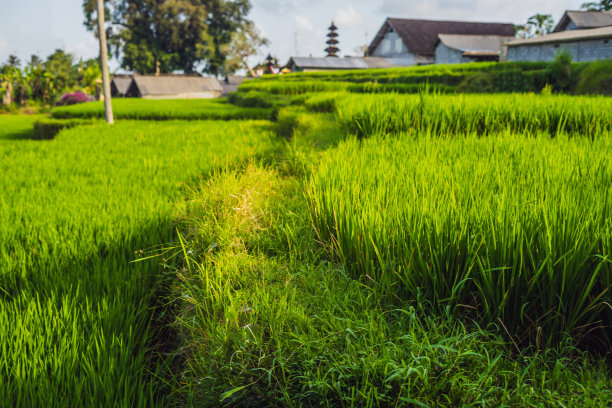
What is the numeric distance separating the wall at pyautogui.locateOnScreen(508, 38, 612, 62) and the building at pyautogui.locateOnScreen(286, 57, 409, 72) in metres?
17.5

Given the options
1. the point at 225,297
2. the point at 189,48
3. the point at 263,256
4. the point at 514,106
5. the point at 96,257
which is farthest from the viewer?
the point at 189,48

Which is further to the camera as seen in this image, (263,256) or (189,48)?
(189,48)

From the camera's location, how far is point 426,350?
1.34 meters

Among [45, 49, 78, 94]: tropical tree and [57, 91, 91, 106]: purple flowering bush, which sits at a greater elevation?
[45, 49, 78, 94]: tropical tree

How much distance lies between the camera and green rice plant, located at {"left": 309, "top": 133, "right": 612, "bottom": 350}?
1.48 m

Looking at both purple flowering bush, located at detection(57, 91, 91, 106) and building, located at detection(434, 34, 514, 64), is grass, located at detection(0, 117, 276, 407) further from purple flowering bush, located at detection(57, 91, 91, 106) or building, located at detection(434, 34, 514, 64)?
building, located at detection(434, 34, 514, 64)

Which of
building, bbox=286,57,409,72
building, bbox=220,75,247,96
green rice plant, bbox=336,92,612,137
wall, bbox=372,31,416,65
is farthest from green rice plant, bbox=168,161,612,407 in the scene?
building, bbox=220,75,247,96

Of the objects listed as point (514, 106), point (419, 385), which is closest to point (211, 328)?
point (419, 385)

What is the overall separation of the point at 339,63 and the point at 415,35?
7203 mm

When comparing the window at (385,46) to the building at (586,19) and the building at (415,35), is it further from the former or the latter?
the building at (586,19)

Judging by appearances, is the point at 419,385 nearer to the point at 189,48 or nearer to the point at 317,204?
the point at 317,204

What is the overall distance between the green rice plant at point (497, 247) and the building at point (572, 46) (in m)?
20.0

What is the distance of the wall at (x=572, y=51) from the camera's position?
752 inches

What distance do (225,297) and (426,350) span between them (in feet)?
2.85
